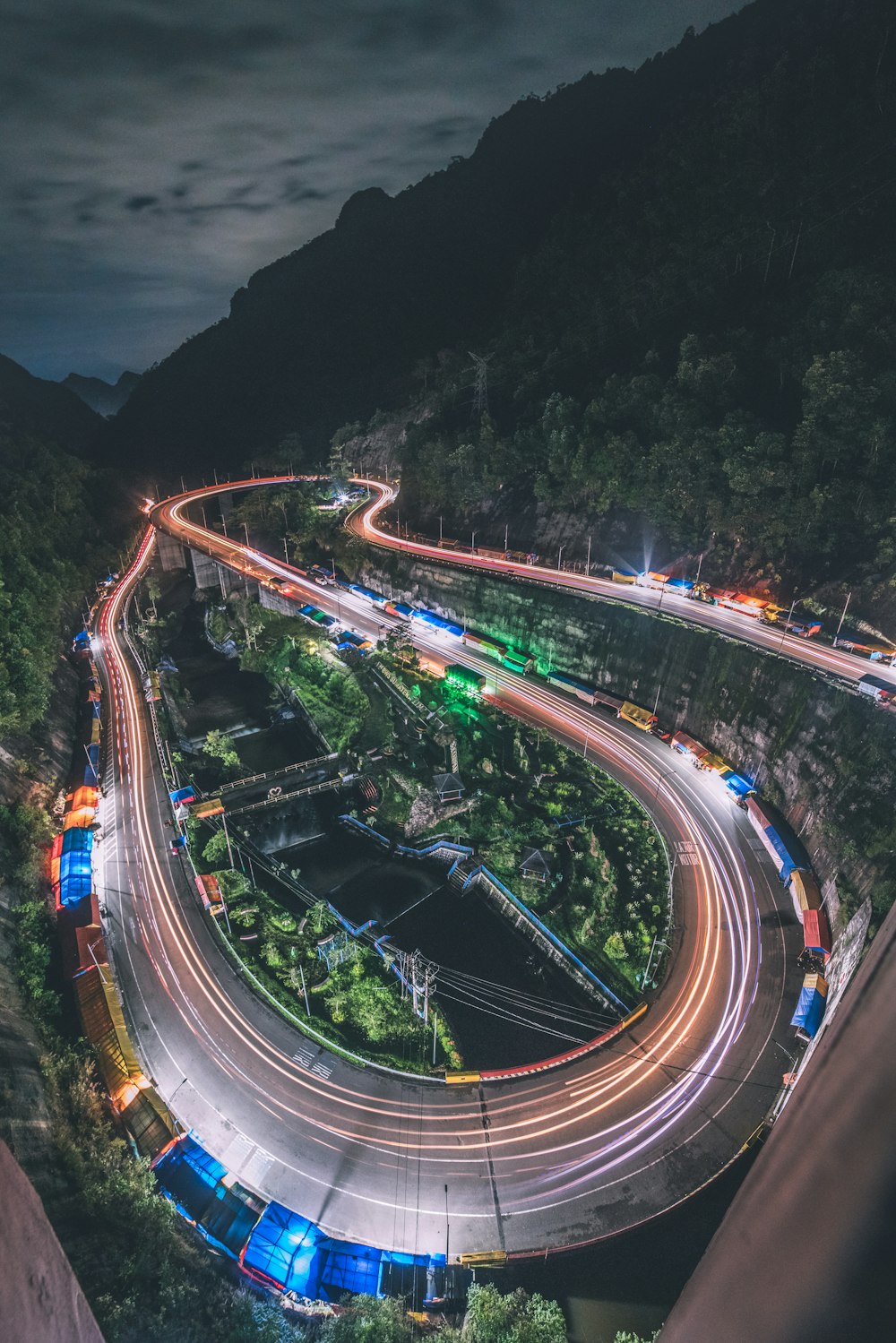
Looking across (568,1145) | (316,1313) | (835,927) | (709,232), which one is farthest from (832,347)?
(316,1313)

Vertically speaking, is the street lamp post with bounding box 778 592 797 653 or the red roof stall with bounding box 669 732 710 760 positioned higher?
the street lamp post with bounding box 778 592 797 653

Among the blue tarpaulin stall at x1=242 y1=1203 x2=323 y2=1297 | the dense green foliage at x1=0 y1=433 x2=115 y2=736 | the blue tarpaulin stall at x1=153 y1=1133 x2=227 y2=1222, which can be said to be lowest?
the blue tarpaulin stall at x1=242 y1=1203 x2=323 y2=1297

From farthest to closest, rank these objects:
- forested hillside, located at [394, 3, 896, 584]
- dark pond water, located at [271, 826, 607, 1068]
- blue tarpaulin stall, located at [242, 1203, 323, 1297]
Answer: forested hillside, located at [394, 3, 896, 584]
dark pond water, located at [271, 826, 607, 1068]
blue tarpaulin stall, located at [242, 1203, 323, 1297]

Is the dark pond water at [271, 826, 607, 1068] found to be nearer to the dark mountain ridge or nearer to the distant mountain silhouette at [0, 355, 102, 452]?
the dark mountain ridge

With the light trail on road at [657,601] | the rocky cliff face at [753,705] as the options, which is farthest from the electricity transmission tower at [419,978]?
the light trail on road at [657,601]

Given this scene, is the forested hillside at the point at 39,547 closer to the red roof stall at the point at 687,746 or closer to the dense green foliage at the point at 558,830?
the dense green foliage at the point at 558,830

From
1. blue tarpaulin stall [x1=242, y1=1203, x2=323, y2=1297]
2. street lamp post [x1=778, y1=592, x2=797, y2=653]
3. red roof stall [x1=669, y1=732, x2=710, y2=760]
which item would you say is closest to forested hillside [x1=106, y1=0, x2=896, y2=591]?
street lamp post [x1=778, y1=592, x2=797, y2=653]
